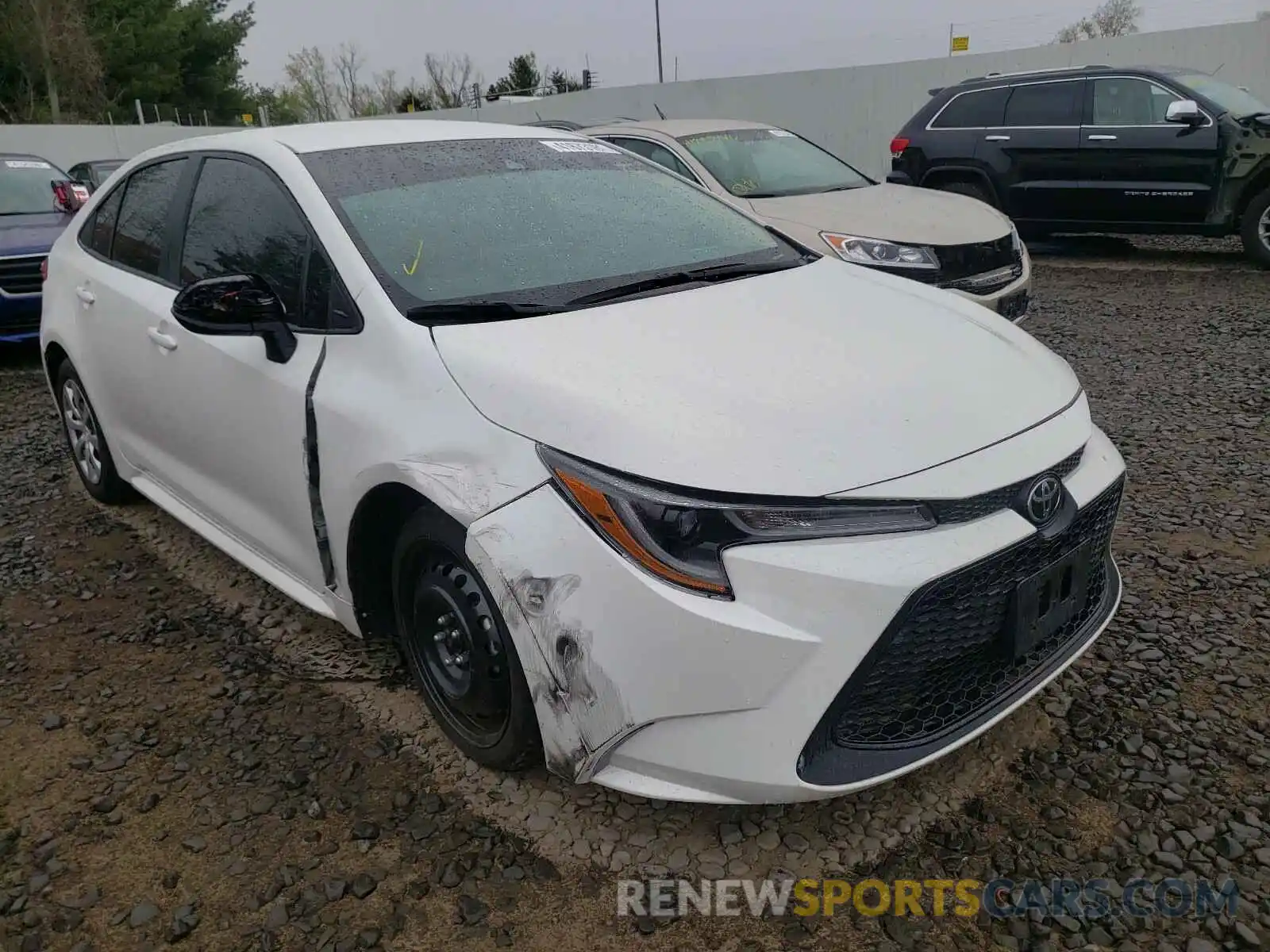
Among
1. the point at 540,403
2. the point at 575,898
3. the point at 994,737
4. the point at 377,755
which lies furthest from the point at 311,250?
the point at 994,737

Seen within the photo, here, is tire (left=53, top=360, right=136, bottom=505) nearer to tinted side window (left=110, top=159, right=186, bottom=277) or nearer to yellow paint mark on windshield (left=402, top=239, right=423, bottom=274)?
tinted side window (left=110, top=159, right=186, bottom=277)

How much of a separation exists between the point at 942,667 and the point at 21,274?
727 centimetres

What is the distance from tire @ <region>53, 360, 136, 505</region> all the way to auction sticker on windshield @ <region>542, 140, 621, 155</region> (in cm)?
222

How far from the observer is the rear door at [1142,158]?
8414 mm

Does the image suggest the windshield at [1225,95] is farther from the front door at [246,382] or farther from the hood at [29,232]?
the hood at [29,232]

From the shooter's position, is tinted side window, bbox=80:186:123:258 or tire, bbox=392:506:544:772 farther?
tinted side window, bbox=80:186:123:258

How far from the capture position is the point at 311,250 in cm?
271

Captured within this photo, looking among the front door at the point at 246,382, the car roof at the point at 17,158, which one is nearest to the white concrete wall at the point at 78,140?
the car roof at the point at 17,158

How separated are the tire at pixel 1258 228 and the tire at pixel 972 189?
2166 millimetres

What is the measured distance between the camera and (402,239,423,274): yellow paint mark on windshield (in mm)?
2594

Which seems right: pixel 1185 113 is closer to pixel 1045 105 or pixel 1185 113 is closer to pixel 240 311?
pixel 1045 105

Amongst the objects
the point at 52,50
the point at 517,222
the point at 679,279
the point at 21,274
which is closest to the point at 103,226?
the point at 517,222

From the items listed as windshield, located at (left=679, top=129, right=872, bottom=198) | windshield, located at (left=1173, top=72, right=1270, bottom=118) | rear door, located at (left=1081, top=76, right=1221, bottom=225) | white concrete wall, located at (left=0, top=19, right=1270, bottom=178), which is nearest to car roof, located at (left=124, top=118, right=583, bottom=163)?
windshield, located at (left=679, top=129, right=872, bottom=198)

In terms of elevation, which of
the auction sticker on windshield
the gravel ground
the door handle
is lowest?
the gravel ground
